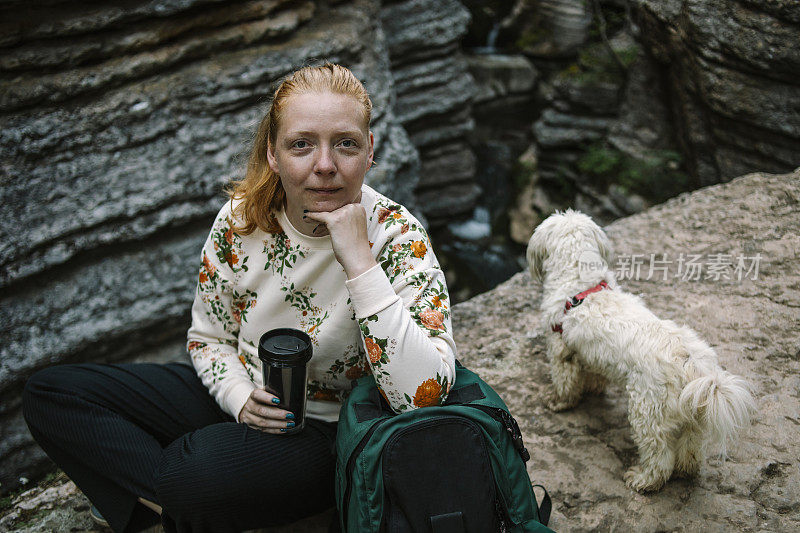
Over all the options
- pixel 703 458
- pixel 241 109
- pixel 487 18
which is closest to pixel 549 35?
pixel 487 18

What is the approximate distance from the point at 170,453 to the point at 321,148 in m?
1.08

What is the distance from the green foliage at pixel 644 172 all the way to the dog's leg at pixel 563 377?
5780 mm

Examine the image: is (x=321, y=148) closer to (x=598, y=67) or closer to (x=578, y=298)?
(x=578, y=298)

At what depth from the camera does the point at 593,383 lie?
2678mm

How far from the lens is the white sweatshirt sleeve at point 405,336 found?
1585 mm

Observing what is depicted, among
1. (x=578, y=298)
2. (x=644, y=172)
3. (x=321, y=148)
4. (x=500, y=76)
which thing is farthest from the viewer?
(x=500, y=76)

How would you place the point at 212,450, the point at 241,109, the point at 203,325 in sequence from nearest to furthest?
the point at 212,450 → the point at 203,325 → the point at 241,109

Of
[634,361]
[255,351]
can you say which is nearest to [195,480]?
[255,351]

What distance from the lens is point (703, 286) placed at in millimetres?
3377

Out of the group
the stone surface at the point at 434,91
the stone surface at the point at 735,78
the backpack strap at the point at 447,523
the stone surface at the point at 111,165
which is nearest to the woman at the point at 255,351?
the backpack strap at the point at 447,523

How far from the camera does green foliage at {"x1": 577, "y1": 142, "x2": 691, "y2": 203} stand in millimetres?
7609

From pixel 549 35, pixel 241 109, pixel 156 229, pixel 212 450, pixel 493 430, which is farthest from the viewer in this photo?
pixel 549 35

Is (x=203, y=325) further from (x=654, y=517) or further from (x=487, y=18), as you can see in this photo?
(x=487, y=18)

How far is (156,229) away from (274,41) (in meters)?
2.22
